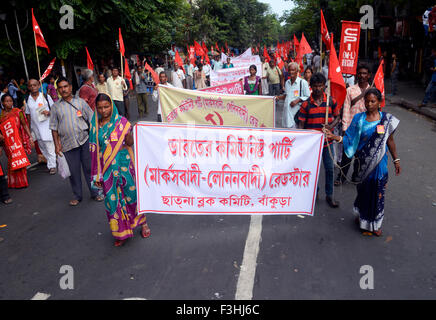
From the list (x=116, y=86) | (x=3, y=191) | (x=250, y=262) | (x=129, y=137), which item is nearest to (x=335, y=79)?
(x=250, y=262)

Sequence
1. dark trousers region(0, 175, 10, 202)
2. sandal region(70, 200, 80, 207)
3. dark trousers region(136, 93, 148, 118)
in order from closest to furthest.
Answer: sandal region(70, 200, 80, 207) → dark trousers region(0, 175, 10, 202) → dark trousers region(136, 93, 148, 118)

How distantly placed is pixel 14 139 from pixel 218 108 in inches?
142

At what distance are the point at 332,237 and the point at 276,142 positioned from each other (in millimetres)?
1292

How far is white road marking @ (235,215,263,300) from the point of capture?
3162 millimetres

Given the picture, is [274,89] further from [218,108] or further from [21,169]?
[21,169]

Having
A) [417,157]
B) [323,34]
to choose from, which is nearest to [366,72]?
[323,34]

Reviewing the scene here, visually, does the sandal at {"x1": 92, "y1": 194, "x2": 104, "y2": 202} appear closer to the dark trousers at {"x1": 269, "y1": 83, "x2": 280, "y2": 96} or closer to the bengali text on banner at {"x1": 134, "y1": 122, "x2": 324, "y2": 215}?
the bengali text on banner at {"x1": 134, "y1": 122, "x2": 324, "y2": 215}

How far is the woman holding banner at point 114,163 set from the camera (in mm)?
3824

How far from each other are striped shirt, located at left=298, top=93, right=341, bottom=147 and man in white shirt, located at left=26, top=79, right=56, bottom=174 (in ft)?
16.6

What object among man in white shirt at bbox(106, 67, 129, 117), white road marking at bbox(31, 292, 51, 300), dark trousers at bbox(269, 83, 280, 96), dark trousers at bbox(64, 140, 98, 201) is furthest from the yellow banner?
dark trousers at bbox(269, 83, 280, 96)

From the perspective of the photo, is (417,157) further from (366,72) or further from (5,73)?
(5,73)

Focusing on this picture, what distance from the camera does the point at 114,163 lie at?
3.83 m

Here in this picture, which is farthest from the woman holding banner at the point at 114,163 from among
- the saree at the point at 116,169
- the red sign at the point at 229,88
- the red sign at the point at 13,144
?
the red sign at the point at 229,88

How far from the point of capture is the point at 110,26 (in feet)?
46.4
